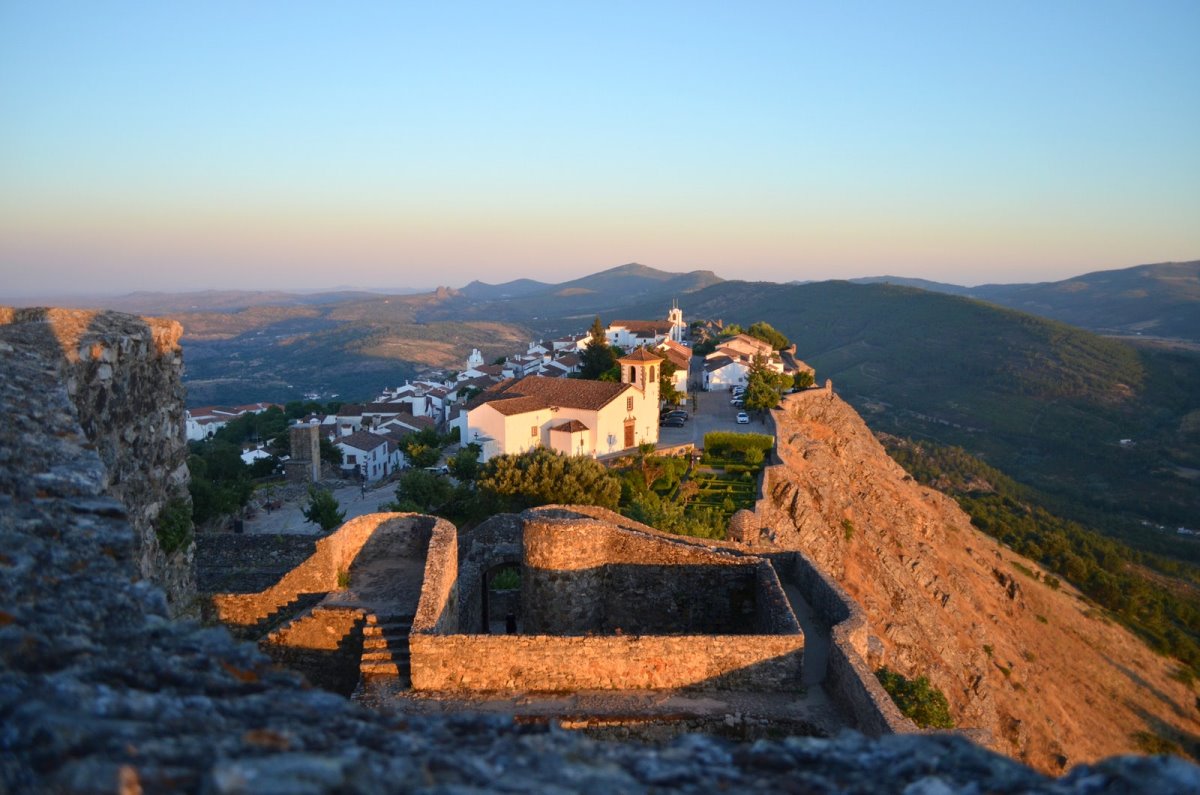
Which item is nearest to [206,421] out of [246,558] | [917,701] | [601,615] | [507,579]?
[246,558]

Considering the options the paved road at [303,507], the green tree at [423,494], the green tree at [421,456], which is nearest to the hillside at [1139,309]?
the green tree at [421,456]

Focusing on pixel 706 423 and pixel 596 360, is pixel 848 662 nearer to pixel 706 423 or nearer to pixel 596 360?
pixel 706 423

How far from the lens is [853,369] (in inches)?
3875

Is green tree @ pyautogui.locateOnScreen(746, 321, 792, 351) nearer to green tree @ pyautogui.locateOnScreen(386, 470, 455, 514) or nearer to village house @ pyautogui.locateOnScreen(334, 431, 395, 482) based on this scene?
village house @ pyautogui.locateOnScreen(334, 431, 395, 482)

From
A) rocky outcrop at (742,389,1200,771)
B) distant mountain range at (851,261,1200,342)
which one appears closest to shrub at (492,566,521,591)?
rocky outcrop at (742,389,1200,771)

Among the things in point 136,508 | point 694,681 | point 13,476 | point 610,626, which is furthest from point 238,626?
point 13,476

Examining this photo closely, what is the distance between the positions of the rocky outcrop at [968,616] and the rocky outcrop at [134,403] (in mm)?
13041

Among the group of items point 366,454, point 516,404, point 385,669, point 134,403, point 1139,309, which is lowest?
point 366,454

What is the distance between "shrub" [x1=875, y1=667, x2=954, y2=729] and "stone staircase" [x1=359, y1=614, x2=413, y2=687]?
6.46 meters

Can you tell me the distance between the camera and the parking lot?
3656 cm

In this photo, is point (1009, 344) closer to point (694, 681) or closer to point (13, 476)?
point (694, 681)

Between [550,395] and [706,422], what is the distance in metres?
9.48

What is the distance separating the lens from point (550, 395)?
122 ft

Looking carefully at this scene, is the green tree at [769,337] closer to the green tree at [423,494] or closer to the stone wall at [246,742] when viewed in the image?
the green tree at [423,494]
